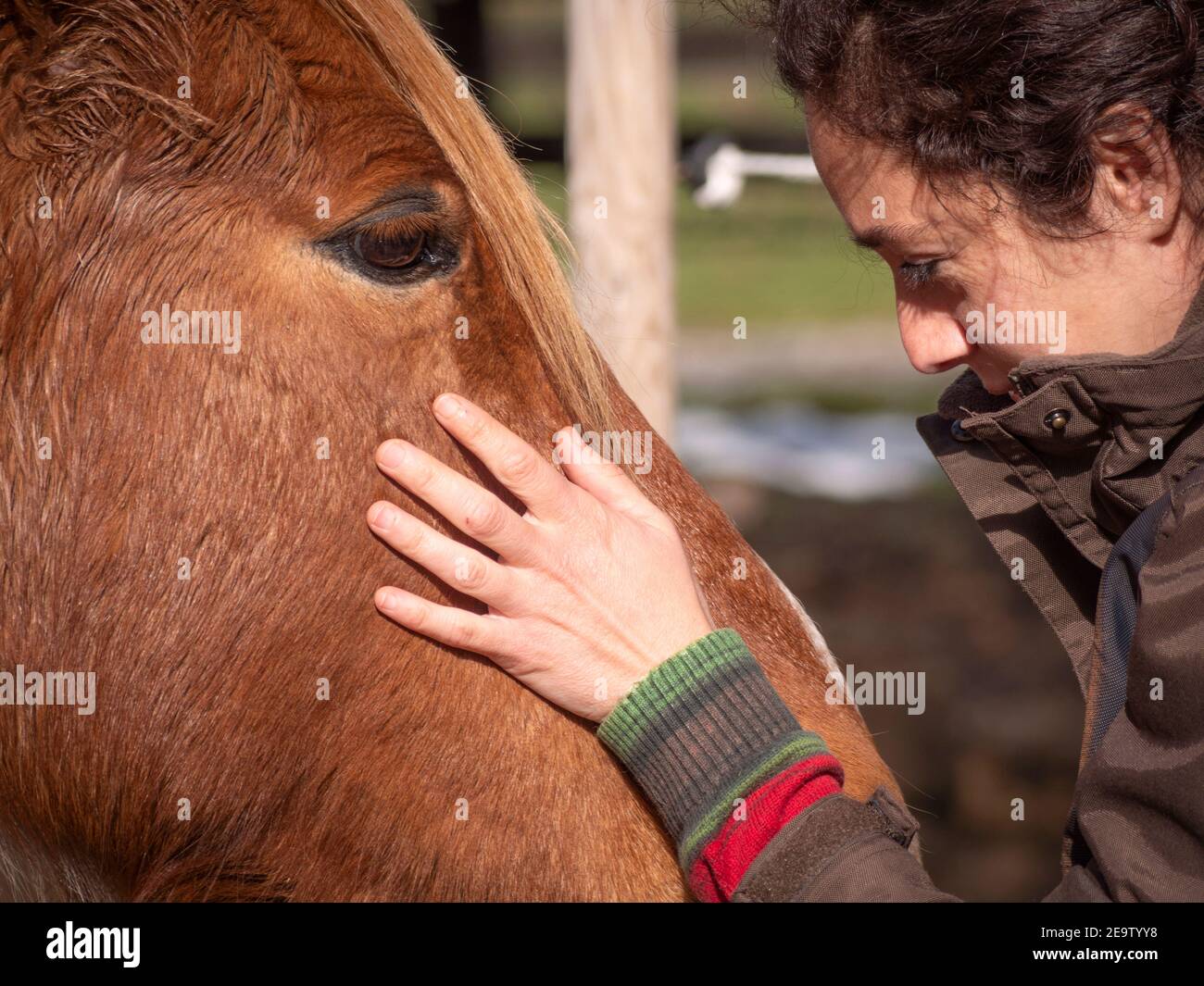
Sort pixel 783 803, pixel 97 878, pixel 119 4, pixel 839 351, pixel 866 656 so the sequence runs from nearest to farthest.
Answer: pixel 783 803
pixel 119 4
pixel 97 878
pixel 866 656
pixel 839 351

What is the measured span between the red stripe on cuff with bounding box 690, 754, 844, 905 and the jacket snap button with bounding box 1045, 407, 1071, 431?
53 cm

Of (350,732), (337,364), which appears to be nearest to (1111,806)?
(350,732)

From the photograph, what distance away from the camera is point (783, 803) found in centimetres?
134

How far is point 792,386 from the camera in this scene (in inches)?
435

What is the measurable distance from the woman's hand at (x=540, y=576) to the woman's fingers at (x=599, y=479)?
0.03 m

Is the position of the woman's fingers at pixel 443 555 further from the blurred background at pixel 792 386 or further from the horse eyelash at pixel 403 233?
the blurred background at pixel 792 386

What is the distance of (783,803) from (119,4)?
1280mm

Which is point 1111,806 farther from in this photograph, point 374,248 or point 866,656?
point 866,656

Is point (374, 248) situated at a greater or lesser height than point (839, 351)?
lesser

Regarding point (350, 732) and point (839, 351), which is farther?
point (839, 351)

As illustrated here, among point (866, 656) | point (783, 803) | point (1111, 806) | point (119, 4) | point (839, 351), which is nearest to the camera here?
point (1111, 806)

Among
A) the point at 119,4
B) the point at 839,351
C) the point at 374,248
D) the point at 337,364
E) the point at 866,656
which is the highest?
the point at 839,351

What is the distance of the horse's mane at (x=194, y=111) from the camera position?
144 cm

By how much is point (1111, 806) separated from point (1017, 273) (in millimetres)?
660
